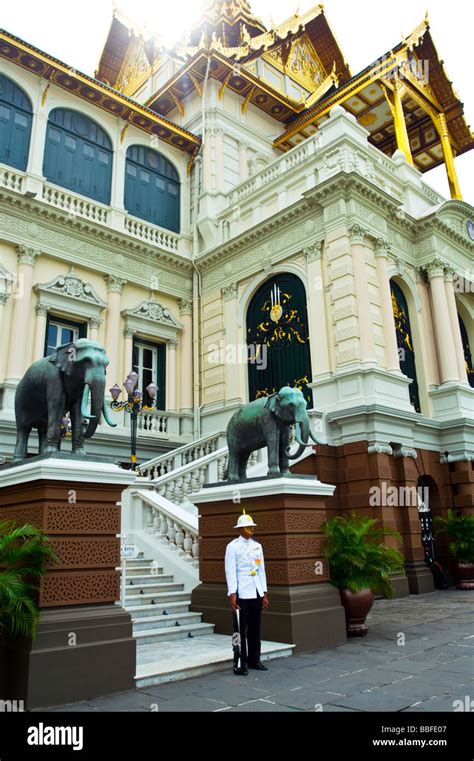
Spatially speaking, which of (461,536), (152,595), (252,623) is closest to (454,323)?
(461,536)

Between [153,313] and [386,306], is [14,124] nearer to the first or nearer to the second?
[153,313]

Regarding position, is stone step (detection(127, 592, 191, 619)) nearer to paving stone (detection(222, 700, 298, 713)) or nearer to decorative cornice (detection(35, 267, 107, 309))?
paving stone (detection(222, 700, 298, 713))

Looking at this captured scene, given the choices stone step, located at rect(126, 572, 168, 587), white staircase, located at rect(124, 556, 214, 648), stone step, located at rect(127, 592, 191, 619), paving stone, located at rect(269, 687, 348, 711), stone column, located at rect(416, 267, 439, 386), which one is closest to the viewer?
paving stone, located at rect(269, 687, 348, 711)

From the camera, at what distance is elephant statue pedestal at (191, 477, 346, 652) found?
8023 mm

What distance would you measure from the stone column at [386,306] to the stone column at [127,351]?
8169mm

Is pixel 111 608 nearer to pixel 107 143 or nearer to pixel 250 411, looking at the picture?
pixel 250 411

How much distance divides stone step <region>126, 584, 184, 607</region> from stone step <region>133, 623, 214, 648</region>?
856 millimetres

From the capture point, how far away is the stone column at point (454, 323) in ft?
63.3

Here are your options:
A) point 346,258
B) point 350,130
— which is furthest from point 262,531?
point 350,130

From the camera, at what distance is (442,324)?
19328 millimetres

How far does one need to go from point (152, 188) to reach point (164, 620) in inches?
683

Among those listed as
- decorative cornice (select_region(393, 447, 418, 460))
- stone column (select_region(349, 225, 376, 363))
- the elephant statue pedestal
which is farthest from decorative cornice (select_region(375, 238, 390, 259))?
the elephant statue pedestal

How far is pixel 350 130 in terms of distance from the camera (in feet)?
60.0

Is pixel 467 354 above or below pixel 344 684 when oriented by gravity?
above
